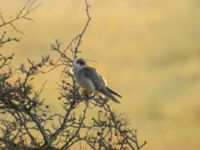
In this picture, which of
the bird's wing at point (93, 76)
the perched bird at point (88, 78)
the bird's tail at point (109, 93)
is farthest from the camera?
the bird's wing at point (93, 76)

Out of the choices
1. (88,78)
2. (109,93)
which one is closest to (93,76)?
(88,78)

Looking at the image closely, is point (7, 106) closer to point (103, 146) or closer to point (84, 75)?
point (103, 146)

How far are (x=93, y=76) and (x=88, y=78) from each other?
17 centimetres

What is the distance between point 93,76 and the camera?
11664 millimetres

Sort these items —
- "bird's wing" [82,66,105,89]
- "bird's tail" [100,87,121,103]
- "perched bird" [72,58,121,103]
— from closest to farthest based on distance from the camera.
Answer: "bird's tail" [100,87,121,103]
"perched bird" [72,58,121,103]
"bird's wing" [82,66,105,89]

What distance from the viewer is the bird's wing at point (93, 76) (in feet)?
37.6

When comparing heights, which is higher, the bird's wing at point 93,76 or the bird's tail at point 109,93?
the bird's wing at point 93,76

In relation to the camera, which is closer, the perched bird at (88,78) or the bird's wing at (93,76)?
the perched bird at (88,78)

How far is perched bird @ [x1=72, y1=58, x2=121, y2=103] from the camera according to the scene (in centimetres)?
1107

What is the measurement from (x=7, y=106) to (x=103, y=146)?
1.30 m

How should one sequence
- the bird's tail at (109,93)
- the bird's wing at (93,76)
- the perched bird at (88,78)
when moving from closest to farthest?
the bird's tail at (109,93), the perched bird at (88,78), the bird's wing at (93,76)

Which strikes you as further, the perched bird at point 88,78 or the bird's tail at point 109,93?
the perched bird at point 88,78

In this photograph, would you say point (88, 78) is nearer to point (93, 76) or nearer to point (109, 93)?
point (93, 76)

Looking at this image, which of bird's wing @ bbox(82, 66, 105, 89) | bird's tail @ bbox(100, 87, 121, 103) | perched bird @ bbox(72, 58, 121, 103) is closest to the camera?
bird's tail @ bbox(100, 87, 121, 103)
